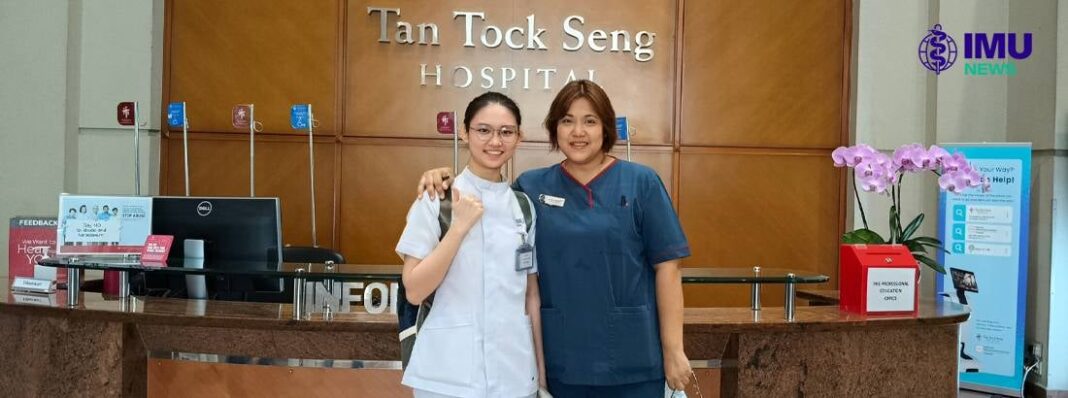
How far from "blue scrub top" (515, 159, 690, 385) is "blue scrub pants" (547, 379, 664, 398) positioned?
2 centimetres

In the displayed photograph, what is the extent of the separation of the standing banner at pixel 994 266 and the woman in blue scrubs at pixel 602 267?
3.66 metres

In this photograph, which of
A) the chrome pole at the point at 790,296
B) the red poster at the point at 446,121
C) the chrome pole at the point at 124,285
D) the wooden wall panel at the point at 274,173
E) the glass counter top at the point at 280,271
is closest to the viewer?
the glass counter top at the point at 280,271

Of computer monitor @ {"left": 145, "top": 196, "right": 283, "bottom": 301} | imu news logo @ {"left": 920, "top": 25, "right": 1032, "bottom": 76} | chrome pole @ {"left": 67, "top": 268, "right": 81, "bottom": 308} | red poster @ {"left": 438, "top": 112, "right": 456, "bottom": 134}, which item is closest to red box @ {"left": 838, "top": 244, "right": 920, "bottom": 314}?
computer monitor @ {"left": 145, "top": 196, "right": 283, "bottom": 301}

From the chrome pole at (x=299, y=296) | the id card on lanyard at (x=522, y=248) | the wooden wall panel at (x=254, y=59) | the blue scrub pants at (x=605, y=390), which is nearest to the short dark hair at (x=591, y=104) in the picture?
the id card on lanyard at (x=522, y=248)

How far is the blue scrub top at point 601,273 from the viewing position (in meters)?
1.94

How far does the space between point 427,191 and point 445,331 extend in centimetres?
29

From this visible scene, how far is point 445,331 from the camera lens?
181 centimetres

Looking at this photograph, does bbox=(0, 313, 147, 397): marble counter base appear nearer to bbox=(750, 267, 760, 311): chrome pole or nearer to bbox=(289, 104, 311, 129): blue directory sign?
bbox=(750, 267, 760, 311): chrome pole

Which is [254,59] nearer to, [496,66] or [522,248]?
[496,66]

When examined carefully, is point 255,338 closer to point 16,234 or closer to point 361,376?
point 361,376

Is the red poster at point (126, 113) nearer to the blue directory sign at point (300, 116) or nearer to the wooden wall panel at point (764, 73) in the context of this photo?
the blue directory sign at point (300, 116)

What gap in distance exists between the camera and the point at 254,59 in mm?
5680

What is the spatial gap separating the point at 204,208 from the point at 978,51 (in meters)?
4.88

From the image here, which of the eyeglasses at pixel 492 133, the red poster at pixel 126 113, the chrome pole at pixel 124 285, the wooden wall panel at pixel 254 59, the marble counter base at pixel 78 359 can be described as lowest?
the marble counter base at pixel 78 359
